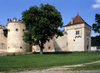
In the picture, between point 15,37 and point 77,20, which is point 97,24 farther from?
point 15,37

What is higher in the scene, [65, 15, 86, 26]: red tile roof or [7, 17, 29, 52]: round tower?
[65, 15, 86, 26]: red tile roof

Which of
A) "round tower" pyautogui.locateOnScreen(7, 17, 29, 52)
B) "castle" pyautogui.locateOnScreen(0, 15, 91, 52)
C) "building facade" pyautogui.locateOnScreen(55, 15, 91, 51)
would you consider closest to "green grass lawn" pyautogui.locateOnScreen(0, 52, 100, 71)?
"round tower" pyautogui.locateOnScreen(7, 17, 29, 52)

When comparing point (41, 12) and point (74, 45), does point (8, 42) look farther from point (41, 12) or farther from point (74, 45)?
point (74, 45)

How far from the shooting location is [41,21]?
27.4 m

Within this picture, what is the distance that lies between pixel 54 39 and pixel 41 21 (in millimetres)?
17870

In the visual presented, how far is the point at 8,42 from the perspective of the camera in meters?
36.1

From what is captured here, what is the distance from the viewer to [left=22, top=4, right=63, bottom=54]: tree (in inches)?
1099

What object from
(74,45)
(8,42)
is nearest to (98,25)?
(74,45)

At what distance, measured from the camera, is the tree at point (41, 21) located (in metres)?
27.9

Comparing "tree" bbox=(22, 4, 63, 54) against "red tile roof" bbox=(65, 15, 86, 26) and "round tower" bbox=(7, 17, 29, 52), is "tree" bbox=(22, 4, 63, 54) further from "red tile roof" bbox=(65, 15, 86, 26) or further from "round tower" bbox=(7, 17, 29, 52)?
"red tile roof" bbox=(65, 15, 86, 26)

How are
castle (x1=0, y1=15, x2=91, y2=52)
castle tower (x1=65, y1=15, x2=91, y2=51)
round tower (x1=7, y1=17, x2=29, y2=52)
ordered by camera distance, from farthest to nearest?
1. castle tower (x1=65, y1=15, x2=91, y2=51)
2. castle (x1=0, y1=15, x2=91, y2=52)
3. round tower (x1=7, y1=17, x2=29, y2=52)

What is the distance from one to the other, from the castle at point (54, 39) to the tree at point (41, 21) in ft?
23.0

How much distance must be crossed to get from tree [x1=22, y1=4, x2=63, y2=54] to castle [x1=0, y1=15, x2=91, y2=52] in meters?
7.02

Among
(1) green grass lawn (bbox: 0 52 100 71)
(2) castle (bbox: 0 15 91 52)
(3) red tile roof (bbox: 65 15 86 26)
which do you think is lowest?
(1) green grass lawn (bbox: 0 52 100 71)
